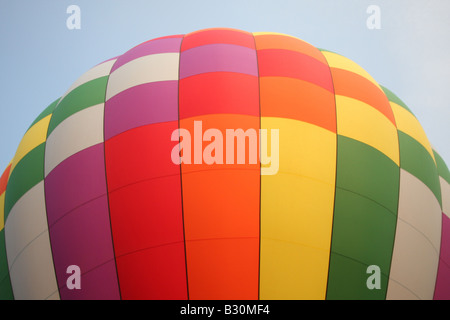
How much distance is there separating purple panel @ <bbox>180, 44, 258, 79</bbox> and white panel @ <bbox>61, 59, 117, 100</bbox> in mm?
1036

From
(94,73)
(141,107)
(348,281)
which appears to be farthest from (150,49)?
(348,281)

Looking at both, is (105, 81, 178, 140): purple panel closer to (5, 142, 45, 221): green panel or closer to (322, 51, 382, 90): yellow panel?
(5, 142, 45, 221): green panel

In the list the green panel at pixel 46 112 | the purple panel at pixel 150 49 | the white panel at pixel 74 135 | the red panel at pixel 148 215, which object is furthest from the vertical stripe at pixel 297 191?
the green panel at pixel 46 112

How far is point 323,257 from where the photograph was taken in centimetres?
414

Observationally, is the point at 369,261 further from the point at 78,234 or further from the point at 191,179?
the point at 78,234

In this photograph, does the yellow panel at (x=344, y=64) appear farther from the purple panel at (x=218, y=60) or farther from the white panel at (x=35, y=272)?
the white panel at (x=35, y=272)

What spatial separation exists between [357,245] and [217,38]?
2.97m

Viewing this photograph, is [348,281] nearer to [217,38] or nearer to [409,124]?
[409,124]

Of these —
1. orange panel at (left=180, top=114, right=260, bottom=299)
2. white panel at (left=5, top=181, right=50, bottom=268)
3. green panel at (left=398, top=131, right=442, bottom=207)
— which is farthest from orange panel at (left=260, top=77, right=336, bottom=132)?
white panel at (left=5, top=181, right=50, bottom=268)

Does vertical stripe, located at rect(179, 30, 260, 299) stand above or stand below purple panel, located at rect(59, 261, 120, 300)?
above

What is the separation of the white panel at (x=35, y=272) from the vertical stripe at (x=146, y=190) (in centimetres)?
84

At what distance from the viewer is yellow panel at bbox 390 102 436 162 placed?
5340 mm

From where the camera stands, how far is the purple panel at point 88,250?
417 centimetres

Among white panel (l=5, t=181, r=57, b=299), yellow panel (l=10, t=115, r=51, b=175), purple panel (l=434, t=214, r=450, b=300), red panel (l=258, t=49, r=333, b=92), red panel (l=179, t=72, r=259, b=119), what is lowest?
purple panel (l=434, t=214, r=450, b=300)
